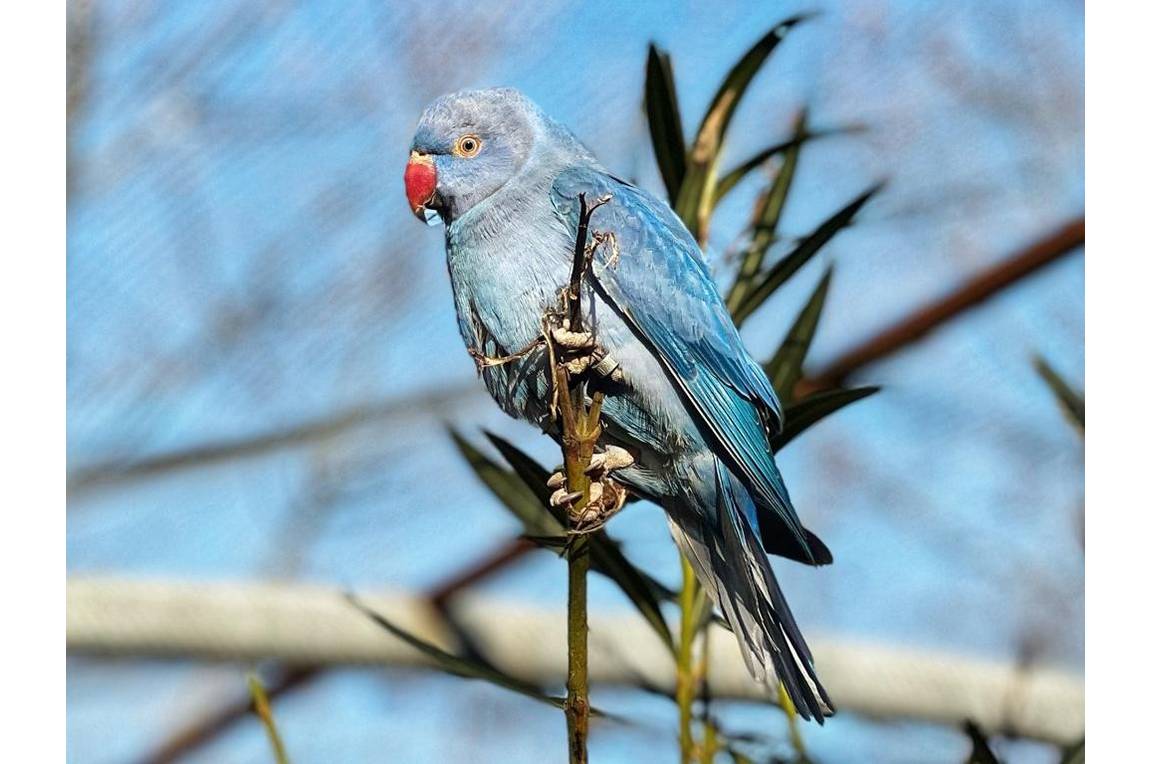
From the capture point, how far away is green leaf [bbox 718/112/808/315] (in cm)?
165

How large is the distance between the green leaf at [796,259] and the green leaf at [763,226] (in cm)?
1

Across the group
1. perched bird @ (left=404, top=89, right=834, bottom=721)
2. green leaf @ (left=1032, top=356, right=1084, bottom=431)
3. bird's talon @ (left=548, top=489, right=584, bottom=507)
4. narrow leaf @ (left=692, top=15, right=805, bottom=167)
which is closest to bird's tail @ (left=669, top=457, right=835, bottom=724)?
perched bird @ (left=404, top=89, right=834, bottom=721)

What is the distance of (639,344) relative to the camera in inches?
58.3

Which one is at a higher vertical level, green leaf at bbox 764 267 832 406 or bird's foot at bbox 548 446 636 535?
green leaf at bbox 764 267 832 406

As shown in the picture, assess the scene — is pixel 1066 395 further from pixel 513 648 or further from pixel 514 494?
pixel 513 648

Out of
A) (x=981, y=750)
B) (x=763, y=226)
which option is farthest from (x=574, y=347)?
(x=981, y=750)

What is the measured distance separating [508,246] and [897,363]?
0.73 m

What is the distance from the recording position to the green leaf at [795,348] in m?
1.65

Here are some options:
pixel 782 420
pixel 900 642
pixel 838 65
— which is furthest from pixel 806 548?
pixel 838 65

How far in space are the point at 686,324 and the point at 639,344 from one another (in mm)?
63

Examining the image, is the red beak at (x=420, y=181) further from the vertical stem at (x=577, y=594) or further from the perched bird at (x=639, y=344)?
the vertical stem at (x=577, y=594)

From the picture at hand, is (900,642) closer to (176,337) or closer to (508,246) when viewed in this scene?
(508,246)

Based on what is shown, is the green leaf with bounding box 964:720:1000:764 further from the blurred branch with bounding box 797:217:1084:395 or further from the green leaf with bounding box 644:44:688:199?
the green leaf with bounding box 644:44:688:199

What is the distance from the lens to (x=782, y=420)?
150 cm
